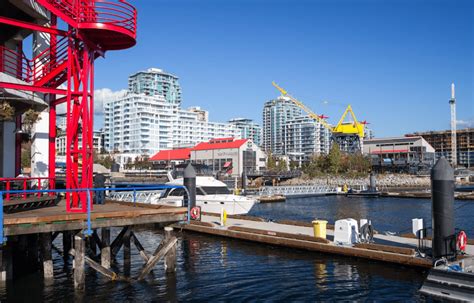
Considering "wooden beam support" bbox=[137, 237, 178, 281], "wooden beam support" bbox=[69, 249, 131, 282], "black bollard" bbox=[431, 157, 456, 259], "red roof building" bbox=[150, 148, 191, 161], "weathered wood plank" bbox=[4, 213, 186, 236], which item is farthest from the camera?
"red roof building" bbox=[150, 148, 191, 161]

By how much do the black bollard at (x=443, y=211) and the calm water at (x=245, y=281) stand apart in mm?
1780

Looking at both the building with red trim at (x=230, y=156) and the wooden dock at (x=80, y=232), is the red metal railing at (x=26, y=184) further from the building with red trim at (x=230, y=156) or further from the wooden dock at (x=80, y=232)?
the building with red trim at (x=230, y=156)

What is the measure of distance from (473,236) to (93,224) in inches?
1072

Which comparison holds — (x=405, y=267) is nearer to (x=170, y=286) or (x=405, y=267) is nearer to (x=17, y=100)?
(x=170, y=286)

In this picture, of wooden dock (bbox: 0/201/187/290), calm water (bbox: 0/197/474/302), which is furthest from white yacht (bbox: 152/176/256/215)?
wooden dock (bbox: 0/201/187/290)

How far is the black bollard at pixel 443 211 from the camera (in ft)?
55.2

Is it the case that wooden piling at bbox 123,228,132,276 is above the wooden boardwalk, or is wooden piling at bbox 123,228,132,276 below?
below

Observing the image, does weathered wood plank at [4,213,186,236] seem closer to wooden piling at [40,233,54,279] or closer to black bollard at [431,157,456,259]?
wooden piling at [40,233,54,279]

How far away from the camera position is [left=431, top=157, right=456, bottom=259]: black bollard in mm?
16812

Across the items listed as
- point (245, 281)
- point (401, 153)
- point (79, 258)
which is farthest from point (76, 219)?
point (401, 153)

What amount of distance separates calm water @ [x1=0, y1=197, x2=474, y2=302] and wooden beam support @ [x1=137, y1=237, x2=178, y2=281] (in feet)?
1.25

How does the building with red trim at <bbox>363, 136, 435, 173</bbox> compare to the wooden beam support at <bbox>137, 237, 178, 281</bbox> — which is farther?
the building with red trim at <bbox>363, 136, 435, 173</bbox>

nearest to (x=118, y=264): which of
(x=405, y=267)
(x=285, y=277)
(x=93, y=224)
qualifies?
(x=93, y=224)

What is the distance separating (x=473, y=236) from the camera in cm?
3145
